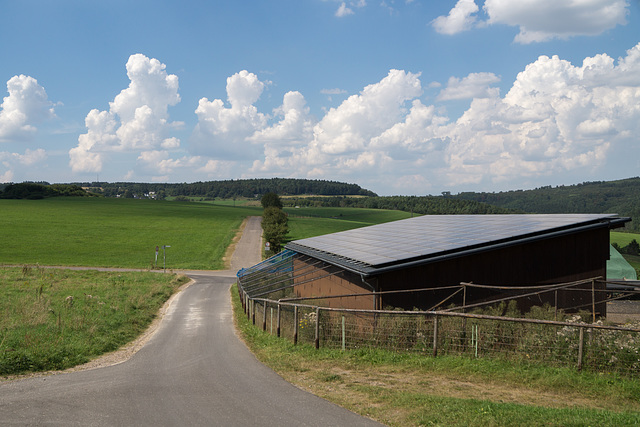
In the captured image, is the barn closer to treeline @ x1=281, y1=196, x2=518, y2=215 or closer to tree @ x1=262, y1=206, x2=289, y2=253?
tree @ x1=262, y1=206, x2=289, y2=253

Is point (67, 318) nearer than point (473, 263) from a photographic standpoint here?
Yes

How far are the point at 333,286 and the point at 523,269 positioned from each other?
28.2 feet

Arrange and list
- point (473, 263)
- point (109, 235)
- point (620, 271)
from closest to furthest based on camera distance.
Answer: point (473, 263), point (620, 271), point (109, 235)

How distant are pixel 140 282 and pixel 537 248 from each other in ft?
105

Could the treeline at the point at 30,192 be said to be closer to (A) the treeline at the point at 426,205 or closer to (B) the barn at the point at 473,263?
(A) the treeline at the point at 426,205

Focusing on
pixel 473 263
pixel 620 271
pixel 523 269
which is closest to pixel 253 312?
pixel 473 263

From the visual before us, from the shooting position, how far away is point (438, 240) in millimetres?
22312

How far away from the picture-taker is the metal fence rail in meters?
10.4

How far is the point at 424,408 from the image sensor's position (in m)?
8.52

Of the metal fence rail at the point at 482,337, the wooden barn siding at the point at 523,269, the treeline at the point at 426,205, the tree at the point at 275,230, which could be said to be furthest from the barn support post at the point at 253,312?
the treeline at the point at 426,205

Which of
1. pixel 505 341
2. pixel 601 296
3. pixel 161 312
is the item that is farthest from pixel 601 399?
pixel 161 312

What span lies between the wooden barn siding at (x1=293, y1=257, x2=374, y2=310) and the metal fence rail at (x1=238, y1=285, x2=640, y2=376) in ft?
14.7

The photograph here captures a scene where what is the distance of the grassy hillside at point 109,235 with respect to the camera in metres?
62.3

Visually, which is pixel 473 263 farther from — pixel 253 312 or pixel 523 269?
pixel 253 312
